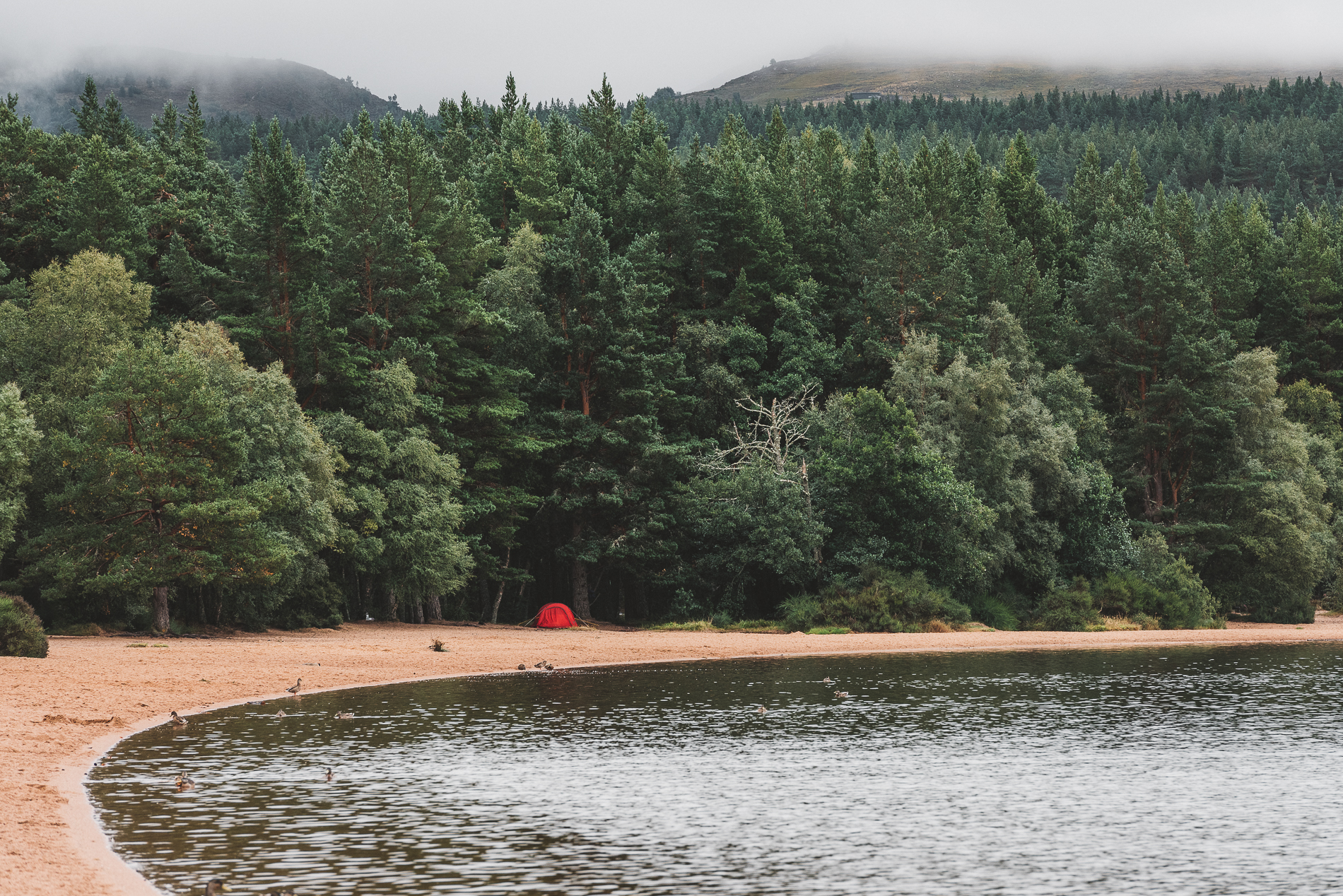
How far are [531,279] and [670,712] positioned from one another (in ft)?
152

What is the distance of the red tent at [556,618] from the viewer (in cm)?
6794

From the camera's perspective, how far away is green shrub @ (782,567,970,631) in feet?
212

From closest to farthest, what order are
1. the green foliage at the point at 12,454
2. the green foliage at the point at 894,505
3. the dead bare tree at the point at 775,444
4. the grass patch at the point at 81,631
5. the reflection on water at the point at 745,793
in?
the reflection on water at the point at 745,793 < the green foliage at the point at 12,454 < the grass patch at the point at 81,631 < the green foliage at the point at 894,505 < the dead bare tree at the point at 775,444

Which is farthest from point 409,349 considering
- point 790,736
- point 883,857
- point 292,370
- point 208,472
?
point 883,857

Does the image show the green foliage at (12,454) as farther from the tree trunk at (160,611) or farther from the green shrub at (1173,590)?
the green shrub at (1173,590)

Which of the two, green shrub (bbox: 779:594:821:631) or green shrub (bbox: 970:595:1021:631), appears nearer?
green shrub (bbox: 779:594:821:631)

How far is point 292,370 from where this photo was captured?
66.6m

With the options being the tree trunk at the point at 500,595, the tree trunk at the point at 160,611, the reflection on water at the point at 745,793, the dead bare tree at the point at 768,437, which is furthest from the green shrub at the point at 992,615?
the tree trunk at the point at 160,611

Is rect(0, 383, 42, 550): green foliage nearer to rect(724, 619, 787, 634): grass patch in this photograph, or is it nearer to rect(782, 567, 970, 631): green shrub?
rect(724, 619, 787, 634): grass patch

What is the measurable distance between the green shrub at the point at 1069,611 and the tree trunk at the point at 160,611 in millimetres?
48331

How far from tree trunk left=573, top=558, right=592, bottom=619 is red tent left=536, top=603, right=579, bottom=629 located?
146 inches

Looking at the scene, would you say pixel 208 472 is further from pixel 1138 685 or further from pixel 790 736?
pixel 1138 685

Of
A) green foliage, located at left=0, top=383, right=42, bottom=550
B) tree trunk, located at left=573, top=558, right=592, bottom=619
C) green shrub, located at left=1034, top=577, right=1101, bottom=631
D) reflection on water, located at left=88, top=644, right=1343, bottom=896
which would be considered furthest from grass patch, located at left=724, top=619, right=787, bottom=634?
green foliage, located at left=0, top=383, right=42, bottom=550

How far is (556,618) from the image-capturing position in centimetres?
6825
